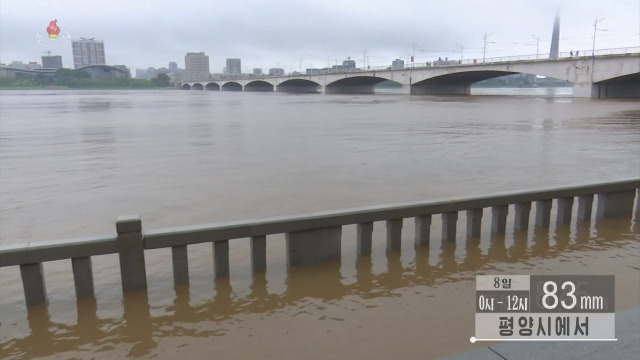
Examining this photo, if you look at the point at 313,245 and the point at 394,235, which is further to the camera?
the point at 394,235

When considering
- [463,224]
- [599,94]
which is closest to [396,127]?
[463,224]

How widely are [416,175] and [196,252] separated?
6.92 metres

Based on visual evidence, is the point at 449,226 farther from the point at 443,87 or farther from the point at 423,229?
the point at 443,87

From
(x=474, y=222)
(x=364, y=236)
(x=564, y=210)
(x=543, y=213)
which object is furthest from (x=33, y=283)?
(x=564, y=210)

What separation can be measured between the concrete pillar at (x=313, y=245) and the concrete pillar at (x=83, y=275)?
206 centimetres

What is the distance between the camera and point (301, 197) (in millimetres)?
10039

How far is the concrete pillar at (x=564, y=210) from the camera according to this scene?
727cm

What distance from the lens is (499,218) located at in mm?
6918

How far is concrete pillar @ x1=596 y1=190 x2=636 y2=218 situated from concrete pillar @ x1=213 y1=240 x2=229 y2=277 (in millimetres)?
5696

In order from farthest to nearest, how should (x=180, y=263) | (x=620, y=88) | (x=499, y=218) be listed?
(x=620, y=88) → (x=499, y=218) → (x=180, y=263)

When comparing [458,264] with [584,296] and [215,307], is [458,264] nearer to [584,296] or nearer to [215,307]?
[584,296]

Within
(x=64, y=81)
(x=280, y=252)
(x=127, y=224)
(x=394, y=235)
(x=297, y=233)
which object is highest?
(x=64, y=81)

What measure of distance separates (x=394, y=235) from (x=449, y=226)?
2.70ft

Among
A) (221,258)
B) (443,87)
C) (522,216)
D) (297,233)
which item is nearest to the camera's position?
(221,258)
